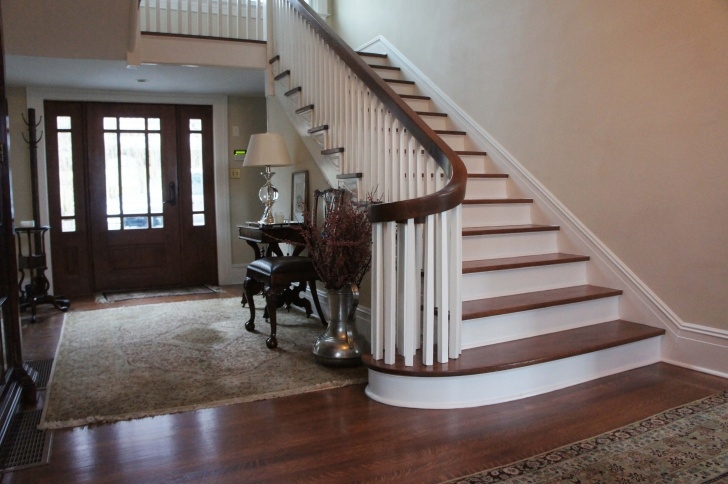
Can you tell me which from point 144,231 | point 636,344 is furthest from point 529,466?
point 144,231

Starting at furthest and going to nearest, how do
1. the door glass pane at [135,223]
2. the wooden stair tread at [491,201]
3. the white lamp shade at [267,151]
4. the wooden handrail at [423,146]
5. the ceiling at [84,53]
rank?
the door glass pane at [135,223] → the white lamp shade at [267,151] → the ceiling at [84,53] → the wooden stair tread at [491,201] → the wooden handrail at [423,146]

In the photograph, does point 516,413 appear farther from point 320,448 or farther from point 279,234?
point 279,234

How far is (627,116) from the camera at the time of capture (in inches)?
136

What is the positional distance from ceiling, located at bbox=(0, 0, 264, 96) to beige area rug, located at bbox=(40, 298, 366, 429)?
2.08 meters

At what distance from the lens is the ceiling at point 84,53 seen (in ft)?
13.6

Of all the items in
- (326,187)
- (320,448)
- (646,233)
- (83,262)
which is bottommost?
(320,448)

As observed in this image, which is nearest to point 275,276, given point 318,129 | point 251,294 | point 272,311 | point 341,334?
point 272,311

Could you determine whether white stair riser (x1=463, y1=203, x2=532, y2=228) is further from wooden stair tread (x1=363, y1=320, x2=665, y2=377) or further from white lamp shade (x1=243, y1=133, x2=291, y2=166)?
white lamp shade (x1=243, y1=133, x2=291, y2=166)

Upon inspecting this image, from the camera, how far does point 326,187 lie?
449 centimetres

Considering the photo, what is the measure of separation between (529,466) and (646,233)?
1.87 metres

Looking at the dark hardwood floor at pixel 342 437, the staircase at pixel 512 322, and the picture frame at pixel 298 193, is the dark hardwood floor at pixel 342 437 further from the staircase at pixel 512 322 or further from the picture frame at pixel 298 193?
the picture frame at pixel 298 193

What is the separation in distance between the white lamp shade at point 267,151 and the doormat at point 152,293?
1842 mm

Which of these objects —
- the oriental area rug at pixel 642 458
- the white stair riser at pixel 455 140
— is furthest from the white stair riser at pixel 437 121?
the oriental area rug at pixel 642 458

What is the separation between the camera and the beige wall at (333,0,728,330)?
3053 mm
